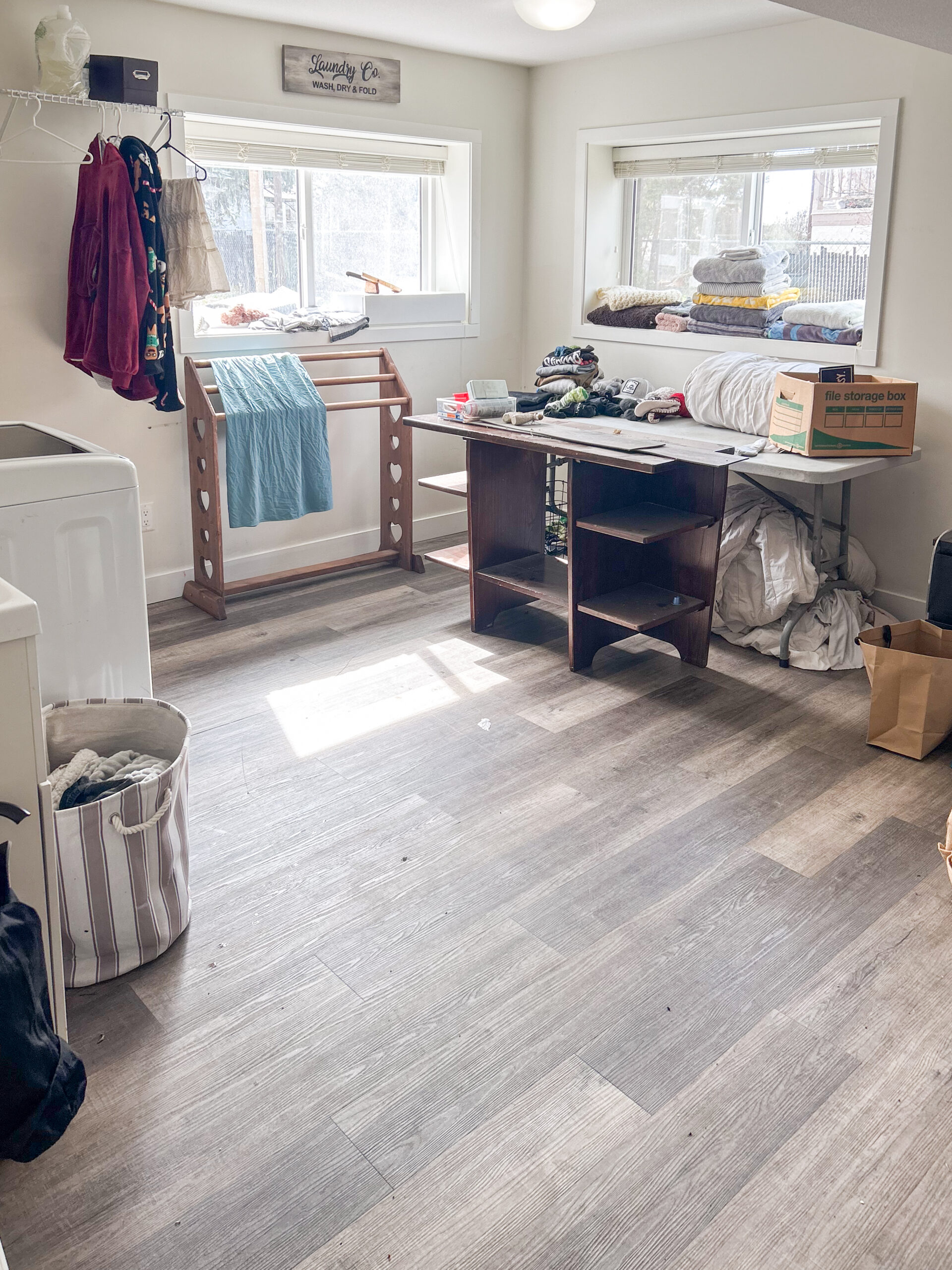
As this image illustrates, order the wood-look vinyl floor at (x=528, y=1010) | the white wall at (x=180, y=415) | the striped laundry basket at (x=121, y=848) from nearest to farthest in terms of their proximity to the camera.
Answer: the wood-look vinyl floor at (x=528, y=1010) → the striped laundry basket at (x=121, y=848) → the white wall at (x=180, y=415)

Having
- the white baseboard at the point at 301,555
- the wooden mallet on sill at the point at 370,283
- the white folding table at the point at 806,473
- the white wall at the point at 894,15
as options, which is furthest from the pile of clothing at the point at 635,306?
the white wall at the point at 894,15

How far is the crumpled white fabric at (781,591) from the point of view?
3.58 m

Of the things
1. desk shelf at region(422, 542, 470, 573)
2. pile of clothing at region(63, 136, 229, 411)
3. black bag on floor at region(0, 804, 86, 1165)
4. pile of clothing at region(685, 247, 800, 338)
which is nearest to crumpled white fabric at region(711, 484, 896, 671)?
pile of clothing at region(685, 247, 800, 338)

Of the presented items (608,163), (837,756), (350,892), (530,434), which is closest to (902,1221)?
(350,892)

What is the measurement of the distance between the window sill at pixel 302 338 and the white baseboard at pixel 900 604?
227 centimetres

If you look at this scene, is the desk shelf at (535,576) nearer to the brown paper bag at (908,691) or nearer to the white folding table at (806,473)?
the white folding table at (806,473)

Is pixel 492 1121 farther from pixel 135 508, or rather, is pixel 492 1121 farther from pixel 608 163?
pixel 608 163

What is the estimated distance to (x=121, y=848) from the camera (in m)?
1.88

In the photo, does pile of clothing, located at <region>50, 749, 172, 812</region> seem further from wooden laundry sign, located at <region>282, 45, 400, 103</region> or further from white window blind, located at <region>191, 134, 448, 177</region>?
wooden laundry sign, located at <region>282, 45, 400, 103</region>

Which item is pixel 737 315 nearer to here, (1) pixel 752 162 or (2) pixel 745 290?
(2) pixel 745 290

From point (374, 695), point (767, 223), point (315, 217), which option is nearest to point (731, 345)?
point (767, 223)

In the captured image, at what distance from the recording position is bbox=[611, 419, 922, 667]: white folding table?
3246mm

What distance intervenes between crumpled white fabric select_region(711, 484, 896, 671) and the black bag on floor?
2722mm

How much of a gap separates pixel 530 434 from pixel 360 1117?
233cm
